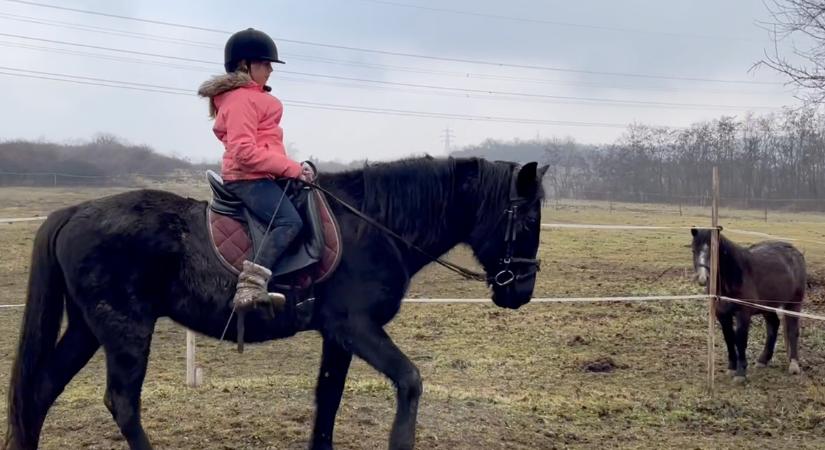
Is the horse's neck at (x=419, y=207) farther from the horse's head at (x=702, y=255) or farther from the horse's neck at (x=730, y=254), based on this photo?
the horse's neck at (x=730, y=254)

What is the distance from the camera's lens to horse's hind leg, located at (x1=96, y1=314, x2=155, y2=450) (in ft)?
12.7

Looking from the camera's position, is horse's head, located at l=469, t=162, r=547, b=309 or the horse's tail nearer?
the horse's tail

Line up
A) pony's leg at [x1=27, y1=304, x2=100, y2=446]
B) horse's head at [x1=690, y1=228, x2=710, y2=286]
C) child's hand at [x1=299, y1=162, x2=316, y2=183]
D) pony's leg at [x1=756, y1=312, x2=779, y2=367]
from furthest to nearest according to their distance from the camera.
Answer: pony's leg at [x1=756, y1=312, x2=779, y2=367] → horse's head at [x1=690, y1=228, x2=710, y2=286] → pony's leg at [x1=27, y1=304, x2=100, y2=446] → child's hand at [x1=299, y1=162, x2=316, y2=183]

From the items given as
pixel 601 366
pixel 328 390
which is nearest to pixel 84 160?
pixel 601 366

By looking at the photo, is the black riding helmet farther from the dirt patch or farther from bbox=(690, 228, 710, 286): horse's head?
bbox=(690, 228, 710, 286): horse's head

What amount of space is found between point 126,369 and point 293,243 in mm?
1166

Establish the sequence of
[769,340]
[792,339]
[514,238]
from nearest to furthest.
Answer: [514,238] < [792,339] < [769,340]

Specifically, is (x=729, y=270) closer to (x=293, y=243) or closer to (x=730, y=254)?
(x=730, y=254)

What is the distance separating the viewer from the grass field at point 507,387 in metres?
5.09

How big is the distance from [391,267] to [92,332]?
1.77 m

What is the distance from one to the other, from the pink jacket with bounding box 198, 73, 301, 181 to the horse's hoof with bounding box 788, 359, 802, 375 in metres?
6.89

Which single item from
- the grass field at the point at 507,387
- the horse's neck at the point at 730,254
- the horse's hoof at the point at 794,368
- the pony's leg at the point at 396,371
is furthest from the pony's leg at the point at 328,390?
the horse's hoof at the point at 794,368

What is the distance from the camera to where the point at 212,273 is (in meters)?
3.88

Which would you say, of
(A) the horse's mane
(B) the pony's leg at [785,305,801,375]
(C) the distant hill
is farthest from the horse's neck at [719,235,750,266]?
(C) the distant hill
